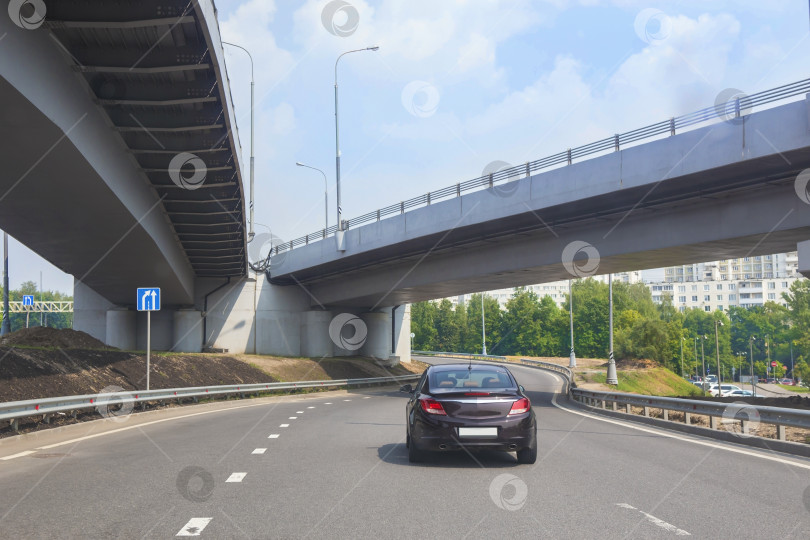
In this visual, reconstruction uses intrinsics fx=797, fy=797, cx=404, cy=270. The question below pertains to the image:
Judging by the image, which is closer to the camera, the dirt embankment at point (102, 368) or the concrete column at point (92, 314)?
the dirt embankment at point (102, 368)

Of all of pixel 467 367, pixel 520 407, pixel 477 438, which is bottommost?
pixel 477 438

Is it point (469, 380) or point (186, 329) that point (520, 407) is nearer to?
point (469, 380)

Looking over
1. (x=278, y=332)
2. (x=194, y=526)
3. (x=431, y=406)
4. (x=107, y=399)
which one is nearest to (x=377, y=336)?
(x=278, y=332)

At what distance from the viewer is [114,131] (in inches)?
707

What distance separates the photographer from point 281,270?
146 ft

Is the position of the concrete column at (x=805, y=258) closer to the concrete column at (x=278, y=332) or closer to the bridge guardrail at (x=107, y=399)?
the bridge guardrail at (x=107, y=399)

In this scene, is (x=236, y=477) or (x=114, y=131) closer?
(x=236, y=477)

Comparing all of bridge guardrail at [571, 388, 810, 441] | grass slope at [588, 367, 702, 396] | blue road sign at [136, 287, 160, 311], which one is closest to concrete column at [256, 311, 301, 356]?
grass slope at [588, 367, 702, 396]

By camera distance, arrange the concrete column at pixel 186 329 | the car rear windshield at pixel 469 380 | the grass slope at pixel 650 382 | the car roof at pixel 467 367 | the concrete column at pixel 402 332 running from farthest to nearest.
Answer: the concrete column at pixel 402 332 < the grass slope at pixel 650 382 < the concrete column at pixel 186 329 < the car roof at pixel 467 367 < the car rear windshield at pixel 469 380

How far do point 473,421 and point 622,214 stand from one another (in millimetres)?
18285

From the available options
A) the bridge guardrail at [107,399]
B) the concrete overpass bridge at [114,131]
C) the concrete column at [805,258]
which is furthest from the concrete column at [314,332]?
the concrete column at [805,258]

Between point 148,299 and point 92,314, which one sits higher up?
point 148,299

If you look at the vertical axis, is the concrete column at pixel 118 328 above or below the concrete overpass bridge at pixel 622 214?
below

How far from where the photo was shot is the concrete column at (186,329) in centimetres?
4384
